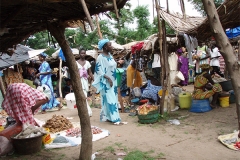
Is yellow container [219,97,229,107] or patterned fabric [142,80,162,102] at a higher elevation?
patterned fabric [142,80,162,102]

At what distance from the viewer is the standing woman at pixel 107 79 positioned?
6336 millimetres

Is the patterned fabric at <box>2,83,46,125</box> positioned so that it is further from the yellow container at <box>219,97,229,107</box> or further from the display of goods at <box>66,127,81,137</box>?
the yellow container at <box>219,97,229,107</box>

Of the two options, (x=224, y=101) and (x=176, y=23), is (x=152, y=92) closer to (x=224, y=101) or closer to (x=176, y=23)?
(x=224, y=101)

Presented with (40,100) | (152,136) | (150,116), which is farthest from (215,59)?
(40,100)

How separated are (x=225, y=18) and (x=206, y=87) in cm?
199

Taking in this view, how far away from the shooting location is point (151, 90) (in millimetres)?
8008

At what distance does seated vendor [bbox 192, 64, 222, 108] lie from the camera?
6.98 m

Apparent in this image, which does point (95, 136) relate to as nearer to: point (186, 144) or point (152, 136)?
point (152, 136)

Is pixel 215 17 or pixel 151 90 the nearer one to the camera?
pixel 215 17

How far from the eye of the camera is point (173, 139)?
4973 mm

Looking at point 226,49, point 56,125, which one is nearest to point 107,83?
point 56,125

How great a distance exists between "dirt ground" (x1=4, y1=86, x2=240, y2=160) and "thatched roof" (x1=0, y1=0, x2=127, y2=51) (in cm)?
220

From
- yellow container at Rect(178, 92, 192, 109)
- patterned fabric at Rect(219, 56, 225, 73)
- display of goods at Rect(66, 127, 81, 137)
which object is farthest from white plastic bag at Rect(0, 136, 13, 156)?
patterned fabric at Rect(219, 56, 225, 73)

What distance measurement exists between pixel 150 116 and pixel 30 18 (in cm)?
394
